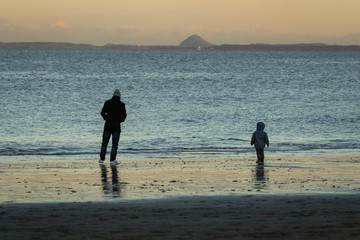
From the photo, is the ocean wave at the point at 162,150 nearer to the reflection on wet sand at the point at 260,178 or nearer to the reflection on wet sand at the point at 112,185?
the reflection on wet sand at the point at 260,178

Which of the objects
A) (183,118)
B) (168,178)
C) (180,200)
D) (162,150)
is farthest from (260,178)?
(183,118)

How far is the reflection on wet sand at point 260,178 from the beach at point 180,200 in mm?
20

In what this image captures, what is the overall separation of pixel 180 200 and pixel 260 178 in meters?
3.20

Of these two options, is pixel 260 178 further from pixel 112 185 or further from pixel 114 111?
Result: pixel 114 111

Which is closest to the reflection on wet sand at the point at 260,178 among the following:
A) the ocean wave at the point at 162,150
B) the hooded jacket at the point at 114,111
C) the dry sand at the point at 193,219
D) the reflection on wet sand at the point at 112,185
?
the dry sand at the point at 193,219

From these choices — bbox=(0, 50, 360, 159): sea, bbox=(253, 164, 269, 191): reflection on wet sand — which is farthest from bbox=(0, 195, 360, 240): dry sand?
bbox=(0, 50, 360, 159): sea

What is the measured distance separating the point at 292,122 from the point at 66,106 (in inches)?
645

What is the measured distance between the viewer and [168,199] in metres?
9.34

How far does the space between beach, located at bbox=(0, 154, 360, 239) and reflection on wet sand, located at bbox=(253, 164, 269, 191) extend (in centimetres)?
2

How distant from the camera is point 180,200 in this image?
362 inches

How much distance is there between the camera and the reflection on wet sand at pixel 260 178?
10.9 m

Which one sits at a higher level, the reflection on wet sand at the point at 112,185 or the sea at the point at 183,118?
the reflection on wet sand at the point at 112,185

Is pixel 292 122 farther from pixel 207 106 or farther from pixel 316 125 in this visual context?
pixel 207 106

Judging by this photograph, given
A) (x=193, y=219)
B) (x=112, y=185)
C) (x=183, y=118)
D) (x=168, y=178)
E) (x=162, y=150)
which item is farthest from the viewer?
(x=183, y=118)
